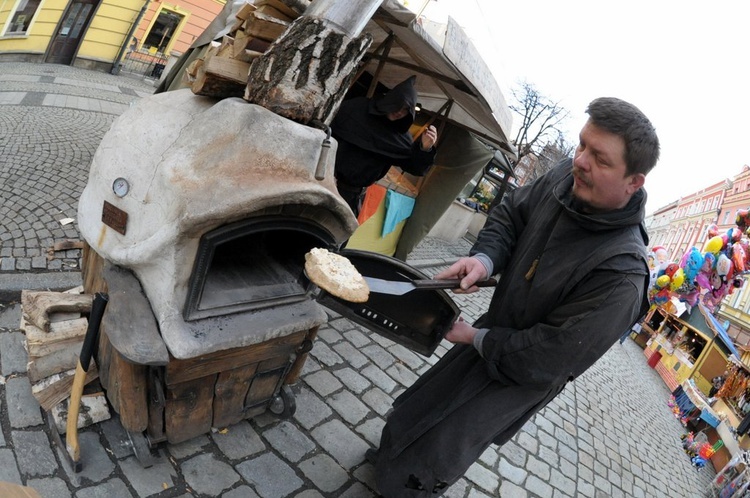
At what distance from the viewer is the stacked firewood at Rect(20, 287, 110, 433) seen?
236cm

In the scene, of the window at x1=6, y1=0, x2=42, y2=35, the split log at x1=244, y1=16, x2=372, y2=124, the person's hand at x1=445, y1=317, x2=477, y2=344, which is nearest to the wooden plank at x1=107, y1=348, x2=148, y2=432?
the split log at x1=244, y1=16, x2=372, y2=124

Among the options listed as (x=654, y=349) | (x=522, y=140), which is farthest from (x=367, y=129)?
(x=522, y=140)

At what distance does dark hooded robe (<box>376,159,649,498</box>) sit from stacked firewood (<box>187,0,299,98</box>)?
1744 millimetres

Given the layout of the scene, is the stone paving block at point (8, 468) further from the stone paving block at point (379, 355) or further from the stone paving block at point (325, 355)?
the stone paving block at point (379, 355)

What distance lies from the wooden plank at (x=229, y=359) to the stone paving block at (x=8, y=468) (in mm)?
796

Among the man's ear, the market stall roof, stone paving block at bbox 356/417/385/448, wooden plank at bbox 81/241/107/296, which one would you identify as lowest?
stone paving block at bbox 356/417/385/448

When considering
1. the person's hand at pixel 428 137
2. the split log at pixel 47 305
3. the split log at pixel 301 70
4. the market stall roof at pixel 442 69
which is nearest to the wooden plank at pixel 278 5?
the split log at pixel 301 70

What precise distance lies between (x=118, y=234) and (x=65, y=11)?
547 inches

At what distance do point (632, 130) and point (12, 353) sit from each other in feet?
12.3

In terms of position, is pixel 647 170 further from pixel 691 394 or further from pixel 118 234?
pixel 691 394

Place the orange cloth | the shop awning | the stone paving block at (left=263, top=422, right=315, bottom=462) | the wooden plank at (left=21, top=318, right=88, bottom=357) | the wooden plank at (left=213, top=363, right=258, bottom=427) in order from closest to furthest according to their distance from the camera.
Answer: the wooden plank at (left=21, top=318, right=88, bottom=357) → the wooden plank at (left=213, top=363, right=258, bottom=427) → the stone paving block at (left=263, top=422, right=315, bottom=462) → the orange cloth → the shop awning

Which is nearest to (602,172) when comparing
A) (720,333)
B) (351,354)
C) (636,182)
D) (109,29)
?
(636,182)

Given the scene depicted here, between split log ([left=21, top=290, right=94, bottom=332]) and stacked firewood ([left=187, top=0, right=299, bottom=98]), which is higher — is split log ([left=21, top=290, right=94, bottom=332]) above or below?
below

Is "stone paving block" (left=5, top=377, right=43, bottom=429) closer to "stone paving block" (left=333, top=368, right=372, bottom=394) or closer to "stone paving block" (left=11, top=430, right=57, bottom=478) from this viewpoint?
"stone paving block" (left=11, top=430, right=57, bottom=478)
